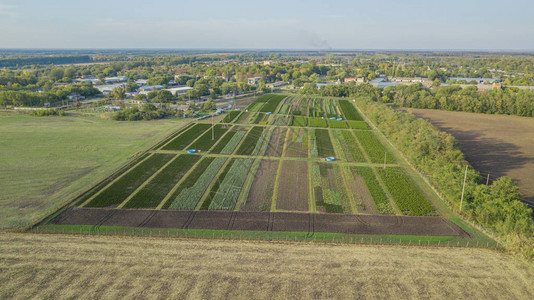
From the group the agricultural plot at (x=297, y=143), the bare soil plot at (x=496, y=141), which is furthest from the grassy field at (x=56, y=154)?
the bare soil plot at (x=496, y=141)

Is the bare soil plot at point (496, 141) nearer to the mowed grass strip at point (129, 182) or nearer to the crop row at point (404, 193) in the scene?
the crop row at point (404, 193)

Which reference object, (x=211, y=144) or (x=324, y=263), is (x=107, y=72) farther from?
(x=324, y=263)

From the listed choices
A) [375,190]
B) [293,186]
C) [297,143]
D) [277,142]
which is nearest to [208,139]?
[277,142]

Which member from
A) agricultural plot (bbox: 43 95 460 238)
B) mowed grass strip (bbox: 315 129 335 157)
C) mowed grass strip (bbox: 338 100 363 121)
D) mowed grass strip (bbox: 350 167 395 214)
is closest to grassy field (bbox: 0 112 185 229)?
agricultural plot (bbox: 43 95 460 238)

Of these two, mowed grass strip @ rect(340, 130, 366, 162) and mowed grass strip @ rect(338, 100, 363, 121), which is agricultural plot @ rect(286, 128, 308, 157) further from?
mowed grass strip @ rect(338, 100, 363, 121)

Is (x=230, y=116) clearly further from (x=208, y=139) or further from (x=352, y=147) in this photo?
(x=352, y=147)
